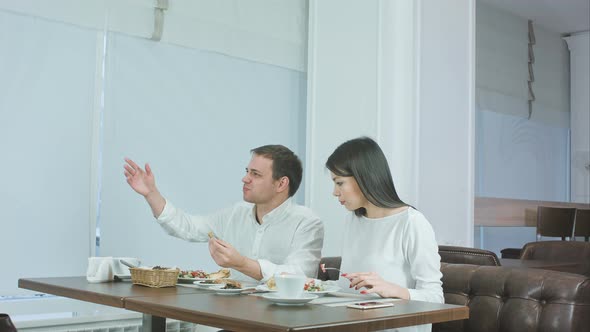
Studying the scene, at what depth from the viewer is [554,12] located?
26.4 ft

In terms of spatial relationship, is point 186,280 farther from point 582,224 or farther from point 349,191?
point 582,224

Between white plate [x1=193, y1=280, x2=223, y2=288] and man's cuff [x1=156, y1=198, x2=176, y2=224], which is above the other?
man's cuff [x1=156, y1=198, x2=176, y2=224]

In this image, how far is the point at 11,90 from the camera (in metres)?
3.21

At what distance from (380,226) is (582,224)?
5.61 m

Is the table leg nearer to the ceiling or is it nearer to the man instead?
the man

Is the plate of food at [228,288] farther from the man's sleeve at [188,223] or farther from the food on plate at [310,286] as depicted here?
the man's sleeve at [188,223]

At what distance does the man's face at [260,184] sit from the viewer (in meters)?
2.89

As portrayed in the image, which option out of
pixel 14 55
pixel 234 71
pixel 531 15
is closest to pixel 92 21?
pixel 14 55

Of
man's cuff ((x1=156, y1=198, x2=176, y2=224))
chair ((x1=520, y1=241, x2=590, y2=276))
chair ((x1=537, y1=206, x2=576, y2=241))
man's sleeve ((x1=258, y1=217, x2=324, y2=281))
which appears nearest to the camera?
man's sleeve ((x1=258, y1=217, x2=324, y2=281))

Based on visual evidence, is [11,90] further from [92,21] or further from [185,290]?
[185,290]

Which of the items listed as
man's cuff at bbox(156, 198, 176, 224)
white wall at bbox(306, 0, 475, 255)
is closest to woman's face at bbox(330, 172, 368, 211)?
man's cuff at bbox(156, 198, 176, 224)

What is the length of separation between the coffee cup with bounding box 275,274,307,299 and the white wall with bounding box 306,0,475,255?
2281 mm

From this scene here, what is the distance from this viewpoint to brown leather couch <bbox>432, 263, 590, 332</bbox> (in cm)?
214

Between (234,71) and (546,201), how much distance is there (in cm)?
535
